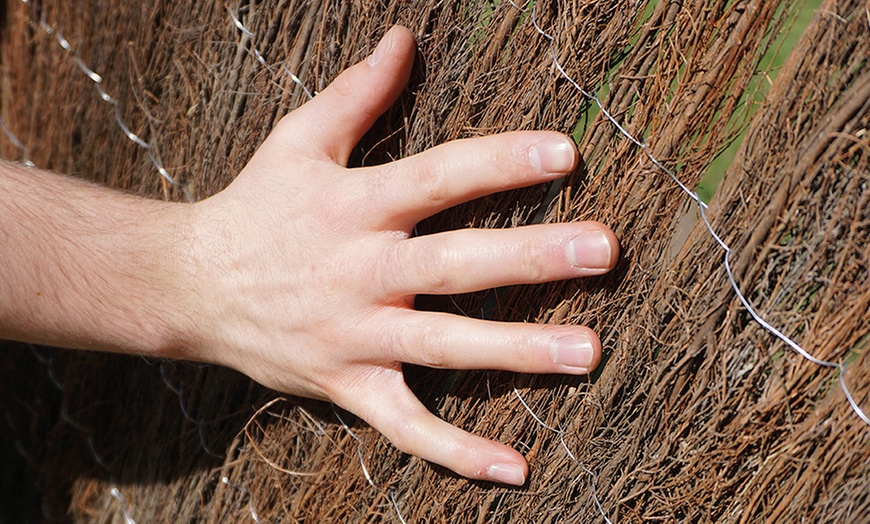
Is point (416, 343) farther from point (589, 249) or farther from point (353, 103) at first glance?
point (353, 103)

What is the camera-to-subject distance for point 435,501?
1573 mm

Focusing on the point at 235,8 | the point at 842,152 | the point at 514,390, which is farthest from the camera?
the point at 235,8

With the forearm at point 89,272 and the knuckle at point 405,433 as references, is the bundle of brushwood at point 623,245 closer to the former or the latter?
the knuckle at point 405,433

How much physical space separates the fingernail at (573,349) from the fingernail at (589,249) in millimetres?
142

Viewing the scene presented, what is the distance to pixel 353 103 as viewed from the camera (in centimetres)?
143

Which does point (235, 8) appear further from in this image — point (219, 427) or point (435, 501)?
point (435, 501)

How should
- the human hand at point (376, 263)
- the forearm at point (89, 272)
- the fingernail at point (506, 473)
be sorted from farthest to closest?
1. the forearm at point (89, 272)
2. the fingernail at point (506, 473)
3. the human hand at point (376, 263)

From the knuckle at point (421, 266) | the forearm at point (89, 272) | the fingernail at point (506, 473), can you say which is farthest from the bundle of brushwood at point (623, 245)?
the forearm at point (89, 272)

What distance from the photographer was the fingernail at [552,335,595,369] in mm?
1255

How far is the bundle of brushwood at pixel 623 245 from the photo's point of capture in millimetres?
1123

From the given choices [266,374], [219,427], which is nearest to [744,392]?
[266,374]

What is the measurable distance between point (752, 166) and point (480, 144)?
441mm

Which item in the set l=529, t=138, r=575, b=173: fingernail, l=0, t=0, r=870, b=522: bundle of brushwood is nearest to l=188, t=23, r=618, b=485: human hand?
l=529, t=138, r=575, b=173: fingernail

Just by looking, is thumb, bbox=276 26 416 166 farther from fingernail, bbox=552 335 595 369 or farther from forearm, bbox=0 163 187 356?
fingernail, bbox=552 335 595 369
